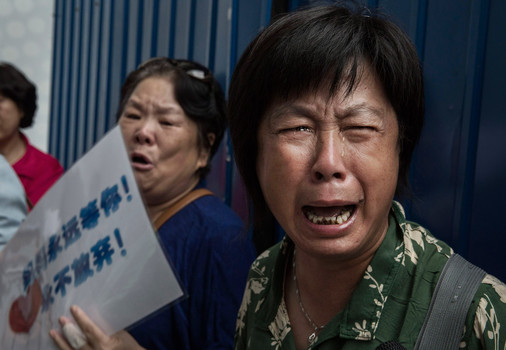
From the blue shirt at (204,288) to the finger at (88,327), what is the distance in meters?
0.41

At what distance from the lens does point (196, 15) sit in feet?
9.49

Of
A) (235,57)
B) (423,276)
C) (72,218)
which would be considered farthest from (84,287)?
(235,57)

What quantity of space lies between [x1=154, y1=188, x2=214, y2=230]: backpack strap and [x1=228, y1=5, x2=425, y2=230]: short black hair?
861mm

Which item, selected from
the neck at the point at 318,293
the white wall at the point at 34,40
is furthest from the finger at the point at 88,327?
the white wall at the point at 34,40

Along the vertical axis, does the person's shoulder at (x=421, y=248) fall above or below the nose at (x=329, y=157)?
below

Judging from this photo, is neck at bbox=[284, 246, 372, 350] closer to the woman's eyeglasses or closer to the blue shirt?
the blue shirt

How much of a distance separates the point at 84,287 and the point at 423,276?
0.84 m

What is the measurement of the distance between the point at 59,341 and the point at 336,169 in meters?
0.88

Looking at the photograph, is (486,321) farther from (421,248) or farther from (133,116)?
(133,116)

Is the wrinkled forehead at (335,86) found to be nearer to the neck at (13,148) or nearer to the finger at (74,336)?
the finger at (74,336)

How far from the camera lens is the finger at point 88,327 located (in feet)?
4.63

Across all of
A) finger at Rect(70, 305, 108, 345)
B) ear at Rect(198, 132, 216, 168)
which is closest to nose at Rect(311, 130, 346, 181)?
finger at Rect(70, 305, 108, 345)

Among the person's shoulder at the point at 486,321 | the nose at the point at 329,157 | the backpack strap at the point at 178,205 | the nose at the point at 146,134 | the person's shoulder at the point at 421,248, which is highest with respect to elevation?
A: the nose at the point at 329,157

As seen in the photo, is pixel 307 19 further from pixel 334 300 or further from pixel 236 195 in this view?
pixel 236 195
